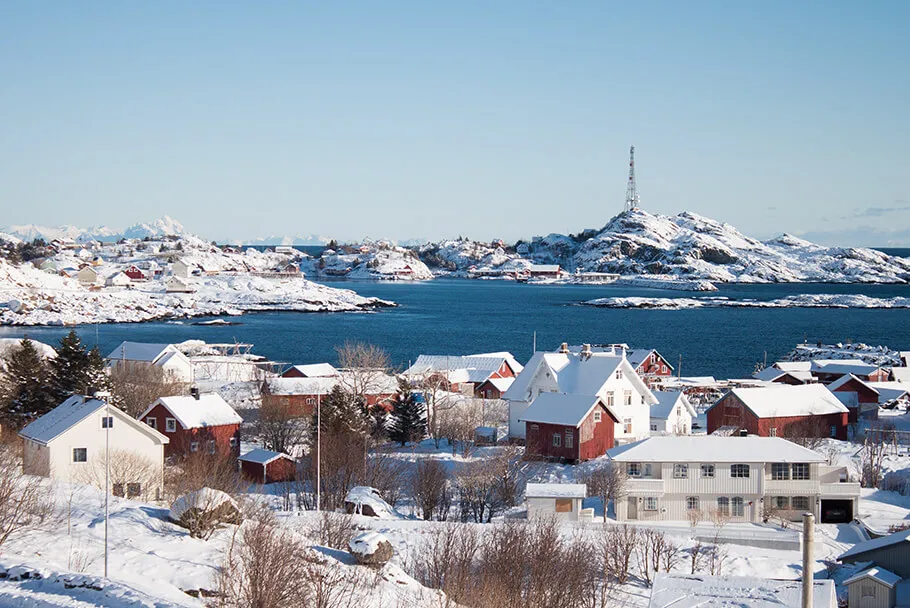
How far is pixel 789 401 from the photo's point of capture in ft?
111

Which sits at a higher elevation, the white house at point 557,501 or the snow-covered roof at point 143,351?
the snow-covered roof at point 143,351

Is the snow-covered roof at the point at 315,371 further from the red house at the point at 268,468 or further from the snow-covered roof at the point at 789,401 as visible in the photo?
the snow-covered roof at the point at 789,401

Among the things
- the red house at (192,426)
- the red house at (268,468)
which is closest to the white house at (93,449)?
the red house at (268,468)

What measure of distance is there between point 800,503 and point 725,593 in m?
13.1

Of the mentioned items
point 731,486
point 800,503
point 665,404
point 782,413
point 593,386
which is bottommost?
point 800,503

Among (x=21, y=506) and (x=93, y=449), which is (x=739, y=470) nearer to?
(x=93, y=449)

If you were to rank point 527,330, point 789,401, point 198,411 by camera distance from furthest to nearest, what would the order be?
point 527,330, point 789,401, point 198,411

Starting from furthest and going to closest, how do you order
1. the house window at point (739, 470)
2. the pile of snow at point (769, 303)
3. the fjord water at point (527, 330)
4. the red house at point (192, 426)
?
the pile of snow at point (769, 303), the fjord water at point (527, 330), the red house at point (192, 426), the house window at point (739, 470)

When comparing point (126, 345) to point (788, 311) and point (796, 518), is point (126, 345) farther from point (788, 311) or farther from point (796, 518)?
point (788, 311)

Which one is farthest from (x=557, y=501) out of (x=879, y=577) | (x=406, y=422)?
(x=406, y=422)

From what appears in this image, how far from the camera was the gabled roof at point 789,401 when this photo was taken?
32875 mm

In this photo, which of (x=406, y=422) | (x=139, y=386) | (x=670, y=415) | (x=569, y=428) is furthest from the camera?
(x=670, y=415)

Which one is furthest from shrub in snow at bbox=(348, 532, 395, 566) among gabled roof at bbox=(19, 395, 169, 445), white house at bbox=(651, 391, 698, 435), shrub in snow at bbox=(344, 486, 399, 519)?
white house at bbox=(651, 391, 698, 435)

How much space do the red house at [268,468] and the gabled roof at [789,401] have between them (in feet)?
53.9
